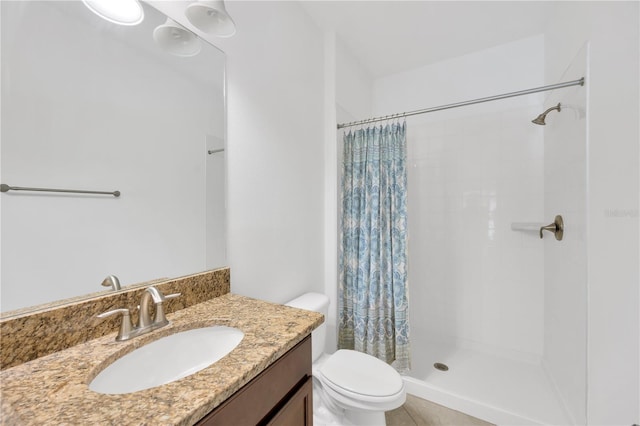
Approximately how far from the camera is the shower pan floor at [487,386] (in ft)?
4.93

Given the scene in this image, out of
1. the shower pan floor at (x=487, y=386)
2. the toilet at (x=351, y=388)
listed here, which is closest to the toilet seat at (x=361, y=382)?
the toilet at (x=351, y=388)

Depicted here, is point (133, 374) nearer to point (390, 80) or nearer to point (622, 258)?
point (622, 258)

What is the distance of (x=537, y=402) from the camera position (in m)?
1.60

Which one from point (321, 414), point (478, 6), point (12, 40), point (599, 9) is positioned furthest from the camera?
point (478, 6)

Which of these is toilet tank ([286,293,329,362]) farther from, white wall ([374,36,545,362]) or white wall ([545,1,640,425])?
white wall ([545,1,640,425])

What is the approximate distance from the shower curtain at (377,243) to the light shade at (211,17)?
112 centimetres

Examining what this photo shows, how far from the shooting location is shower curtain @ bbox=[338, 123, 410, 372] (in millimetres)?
1738

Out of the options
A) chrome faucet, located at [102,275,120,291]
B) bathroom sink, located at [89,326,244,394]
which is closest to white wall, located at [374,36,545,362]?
bathroom sink, located at [89,326,244,394]

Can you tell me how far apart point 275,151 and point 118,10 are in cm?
83

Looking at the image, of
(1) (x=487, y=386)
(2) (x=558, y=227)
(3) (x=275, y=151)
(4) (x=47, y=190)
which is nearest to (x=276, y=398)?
(4) (x=47, y=190)

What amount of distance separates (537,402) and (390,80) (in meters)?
2.79

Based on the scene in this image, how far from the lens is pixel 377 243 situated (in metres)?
1.80

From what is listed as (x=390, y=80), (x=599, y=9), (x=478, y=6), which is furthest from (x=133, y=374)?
(x=390, y=80)

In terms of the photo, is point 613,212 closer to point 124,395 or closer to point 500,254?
point 500,254
